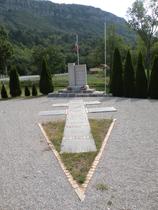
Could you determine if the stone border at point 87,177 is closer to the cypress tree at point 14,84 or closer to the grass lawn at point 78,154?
the grass lawn at point 78,154

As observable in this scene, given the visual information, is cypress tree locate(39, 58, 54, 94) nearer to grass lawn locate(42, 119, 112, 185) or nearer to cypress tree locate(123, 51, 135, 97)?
cypress tree locate(123, 51, 135, 97)

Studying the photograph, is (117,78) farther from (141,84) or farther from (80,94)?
(80,94)

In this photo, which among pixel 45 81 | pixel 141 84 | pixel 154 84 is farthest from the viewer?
pixel 45 81

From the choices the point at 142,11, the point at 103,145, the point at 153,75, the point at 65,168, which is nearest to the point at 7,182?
the point at 65,168

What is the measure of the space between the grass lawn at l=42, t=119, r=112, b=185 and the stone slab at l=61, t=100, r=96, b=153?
0.13 metres

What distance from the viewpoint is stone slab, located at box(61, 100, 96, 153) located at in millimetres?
8125

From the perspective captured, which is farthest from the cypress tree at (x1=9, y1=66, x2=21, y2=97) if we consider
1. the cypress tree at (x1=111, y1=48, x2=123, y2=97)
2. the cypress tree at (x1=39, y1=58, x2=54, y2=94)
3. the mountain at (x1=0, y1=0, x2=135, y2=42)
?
the mountain at (x1=0, y1=0, x2=135, y2=42)

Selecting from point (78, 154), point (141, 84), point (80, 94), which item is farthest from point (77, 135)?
point (80, 94)

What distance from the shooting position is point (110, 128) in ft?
34.0

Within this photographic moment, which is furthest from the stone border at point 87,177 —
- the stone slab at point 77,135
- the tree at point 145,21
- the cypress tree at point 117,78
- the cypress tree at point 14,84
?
the tree at point 145,21

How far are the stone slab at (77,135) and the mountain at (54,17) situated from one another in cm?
11128

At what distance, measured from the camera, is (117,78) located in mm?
20672

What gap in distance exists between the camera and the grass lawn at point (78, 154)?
6445mm

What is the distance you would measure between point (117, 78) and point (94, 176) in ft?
48.7
